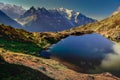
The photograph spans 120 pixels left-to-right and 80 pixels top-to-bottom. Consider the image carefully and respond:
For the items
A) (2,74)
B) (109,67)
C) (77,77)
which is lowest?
(2,74)

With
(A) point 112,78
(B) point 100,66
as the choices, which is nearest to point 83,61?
(B) point 100,66

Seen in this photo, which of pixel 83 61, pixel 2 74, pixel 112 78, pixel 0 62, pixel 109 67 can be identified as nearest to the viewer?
pixel 2 74

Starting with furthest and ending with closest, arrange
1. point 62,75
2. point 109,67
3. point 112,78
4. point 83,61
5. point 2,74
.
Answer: point 83,61 < point 109,67 < point 112,78 < point 62,75 < point 2,74

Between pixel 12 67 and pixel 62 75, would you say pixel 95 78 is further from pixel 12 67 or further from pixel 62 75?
pixel 12 67

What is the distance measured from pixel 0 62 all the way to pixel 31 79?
19.1 ft

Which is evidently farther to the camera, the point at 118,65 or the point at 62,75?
the point at 118,65

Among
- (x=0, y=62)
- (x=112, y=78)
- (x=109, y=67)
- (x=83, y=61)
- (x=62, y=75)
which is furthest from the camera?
(x=83, y=61)

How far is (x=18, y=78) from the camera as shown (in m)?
39.7

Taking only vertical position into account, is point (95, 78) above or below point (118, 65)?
below

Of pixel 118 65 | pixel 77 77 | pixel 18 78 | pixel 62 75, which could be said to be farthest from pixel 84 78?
pixel 118 65

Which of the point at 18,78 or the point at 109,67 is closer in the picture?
the point at 18,78

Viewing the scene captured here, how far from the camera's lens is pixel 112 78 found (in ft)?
182

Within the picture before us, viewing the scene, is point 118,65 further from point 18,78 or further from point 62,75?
point 18,78

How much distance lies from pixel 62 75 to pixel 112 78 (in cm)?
1160
